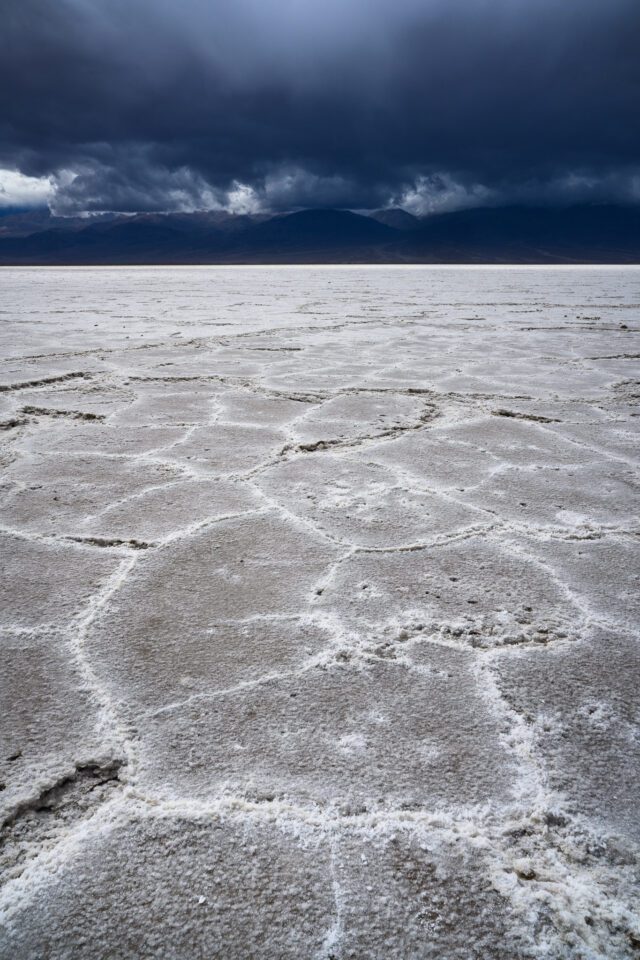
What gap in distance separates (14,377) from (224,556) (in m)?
2.37

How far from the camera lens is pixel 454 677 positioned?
96cm

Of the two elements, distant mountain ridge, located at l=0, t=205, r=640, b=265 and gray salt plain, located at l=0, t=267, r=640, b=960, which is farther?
distant mountain ridge, located at l=0, t=205, r=640, b=265

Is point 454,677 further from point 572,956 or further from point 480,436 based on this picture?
point 480,436

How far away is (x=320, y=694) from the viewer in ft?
3.04

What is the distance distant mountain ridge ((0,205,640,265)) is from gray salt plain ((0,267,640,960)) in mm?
117933

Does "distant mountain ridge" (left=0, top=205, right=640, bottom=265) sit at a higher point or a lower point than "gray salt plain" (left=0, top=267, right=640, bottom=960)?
higher

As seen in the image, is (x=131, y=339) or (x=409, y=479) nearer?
(x=409, y=479)

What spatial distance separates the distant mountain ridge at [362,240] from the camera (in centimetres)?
12862

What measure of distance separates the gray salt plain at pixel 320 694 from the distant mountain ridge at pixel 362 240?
118 m

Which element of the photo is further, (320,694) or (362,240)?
(362,240)

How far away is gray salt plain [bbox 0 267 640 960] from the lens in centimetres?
64

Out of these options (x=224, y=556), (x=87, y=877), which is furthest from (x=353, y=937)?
(x=224, y=556)

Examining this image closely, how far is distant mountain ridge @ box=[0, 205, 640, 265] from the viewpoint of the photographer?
12862cm

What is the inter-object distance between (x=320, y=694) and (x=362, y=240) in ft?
617
